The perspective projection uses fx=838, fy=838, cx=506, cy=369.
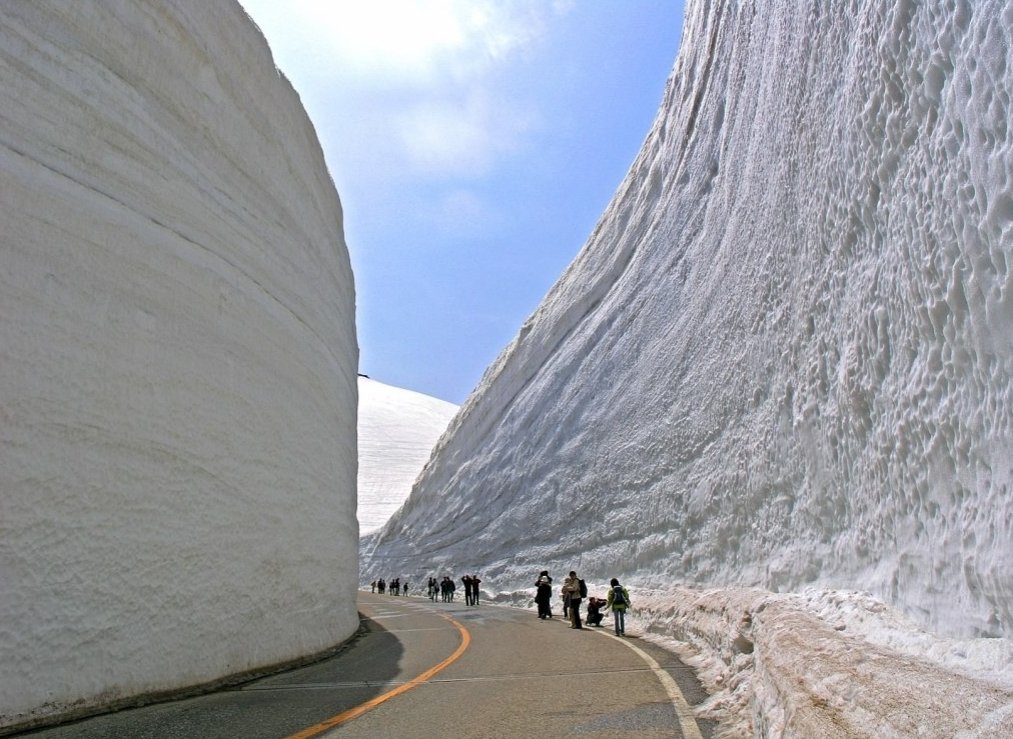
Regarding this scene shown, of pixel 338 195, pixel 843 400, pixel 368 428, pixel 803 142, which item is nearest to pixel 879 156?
pixel 843 400

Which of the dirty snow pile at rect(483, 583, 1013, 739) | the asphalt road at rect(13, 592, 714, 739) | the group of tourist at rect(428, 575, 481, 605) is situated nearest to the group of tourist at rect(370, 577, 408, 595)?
the group of tourist at rect(428, 575, 481, 605)

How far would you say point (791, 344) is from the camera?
11.7 m

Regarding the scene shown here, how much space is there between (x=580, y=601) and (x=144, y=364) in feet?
38.0

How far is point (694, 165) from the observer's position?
23.5m

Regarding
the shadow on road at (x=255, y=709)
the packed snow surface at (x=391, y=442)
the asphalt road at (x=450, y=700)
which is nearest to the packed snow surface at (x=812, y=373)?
the asphalt road at (x=450, y=700)

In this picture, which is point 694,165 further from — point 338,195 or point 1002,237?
point 1002,237

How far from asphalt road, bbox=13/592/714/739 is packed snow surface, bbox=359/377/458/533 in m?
43.0

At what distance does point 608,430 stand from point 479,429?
404 inches

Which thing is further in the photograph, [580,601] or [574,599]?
[580,601]

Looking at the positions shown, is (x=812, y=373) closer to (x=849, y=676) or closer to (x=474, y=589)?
(x=849, y=676)

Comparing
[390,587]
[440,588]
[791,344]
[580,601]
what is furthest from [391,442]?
[791,344]

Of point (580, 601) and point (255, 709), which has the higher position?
point (580, 601)

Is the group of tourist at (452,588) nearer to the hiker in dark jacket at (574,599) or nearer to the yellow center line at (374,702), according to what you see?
the hiker in dark jacket at (574,599)

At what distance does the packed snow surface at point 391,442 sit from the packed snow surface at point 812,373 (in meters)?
32.9
